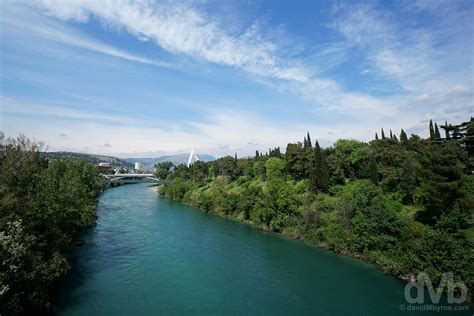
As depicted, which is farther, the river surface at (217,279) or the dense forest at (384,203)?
the dense forest at (384,203)

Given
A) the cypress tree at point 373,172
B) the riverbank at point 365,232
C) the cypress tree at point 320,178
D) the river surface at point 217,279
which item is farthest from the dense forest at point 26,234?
the cypress tree at point 373,172

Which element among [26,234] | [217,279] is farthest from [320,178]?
[26,234]

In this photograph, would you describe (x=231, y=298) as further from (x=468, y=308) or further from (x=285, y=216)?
(x=285, y=216)

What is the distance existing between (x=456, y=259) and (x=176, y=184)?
70.8 meters

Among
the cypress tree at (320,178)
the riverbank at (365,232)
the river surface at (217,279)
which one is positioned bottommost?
the river surface at (217,279)

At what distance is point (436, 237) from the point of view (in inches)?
935

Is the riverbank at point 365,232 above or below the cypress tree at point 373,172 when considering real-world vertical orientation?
below

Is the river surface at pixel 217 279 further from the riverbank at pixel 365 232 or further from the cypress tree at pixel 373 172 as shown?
the cypress tree at pixel 373 172

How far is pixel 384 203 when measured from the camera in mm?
32125

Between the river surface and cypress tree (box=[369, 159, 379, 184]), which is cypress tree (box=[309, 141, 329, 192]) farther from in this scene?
the river surface

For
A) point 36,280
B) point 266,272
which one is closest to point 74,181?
point 36,280

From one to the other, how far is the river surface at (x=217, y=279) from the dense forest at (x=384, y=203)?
2.68 meters

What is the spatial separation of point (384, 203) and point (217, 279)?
61.8 ft

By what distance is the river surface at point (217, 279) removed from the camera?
21703 mm
